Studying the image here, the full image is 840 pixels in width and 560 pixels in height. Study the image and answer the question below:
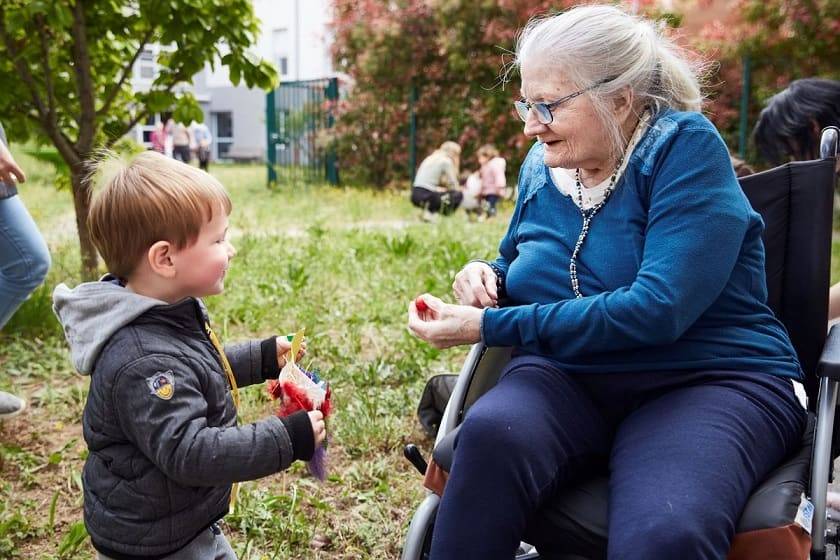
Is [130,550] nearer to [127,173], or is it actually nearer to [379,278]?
[127,173]

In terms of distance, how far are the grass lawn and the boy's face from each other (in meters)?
1.05

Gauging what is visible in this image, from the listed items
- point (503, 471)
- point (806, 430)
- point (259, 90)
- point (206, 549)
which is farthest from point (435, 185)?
point (259, 90)

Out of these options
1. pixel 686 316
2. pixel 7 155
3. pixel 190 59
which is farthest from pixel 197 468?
pixel 190 59

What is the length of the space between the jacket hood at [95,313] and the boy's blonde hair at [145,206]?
0.07 meters

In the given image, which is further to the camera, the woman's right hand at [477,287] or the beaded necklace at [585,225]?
the woman's right hand at [477,287]

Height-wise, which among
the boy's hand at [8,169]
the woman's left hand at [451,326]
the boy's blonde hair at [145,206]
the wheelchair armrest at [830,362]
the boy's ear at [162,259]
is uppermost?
the boy's blonde hair at [145,206]

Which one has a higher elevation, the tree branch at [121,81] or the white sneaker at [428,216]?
the tree branch at [121,81]

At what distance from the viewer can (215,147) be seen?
33.1 metres

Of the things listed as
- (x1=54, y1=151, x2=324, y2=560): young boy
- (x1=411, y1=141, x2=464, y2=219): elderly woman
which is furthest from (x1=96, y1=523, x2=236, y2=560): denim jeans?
(x1=411, y1=141, x2=464, y2=219): elderly woman

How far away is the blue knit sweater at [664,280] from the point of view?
1873mm

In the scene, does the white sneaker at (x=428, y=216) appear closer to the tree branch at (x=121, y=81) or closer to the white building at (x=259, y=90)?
the tree branch at (x=121, y=81)

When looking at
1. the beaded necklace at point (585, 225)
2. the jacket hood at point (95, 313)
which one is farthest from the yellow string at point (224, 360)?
the beaded necklace at point (585, 225)

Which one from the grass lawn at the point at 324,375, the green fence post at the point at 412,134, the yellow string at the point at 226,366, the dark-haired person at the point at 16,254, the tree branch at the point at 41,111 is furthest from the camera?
the green fence post at the point at 412,134

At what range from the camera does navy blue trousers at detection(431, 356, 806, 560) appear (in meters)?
1.59
